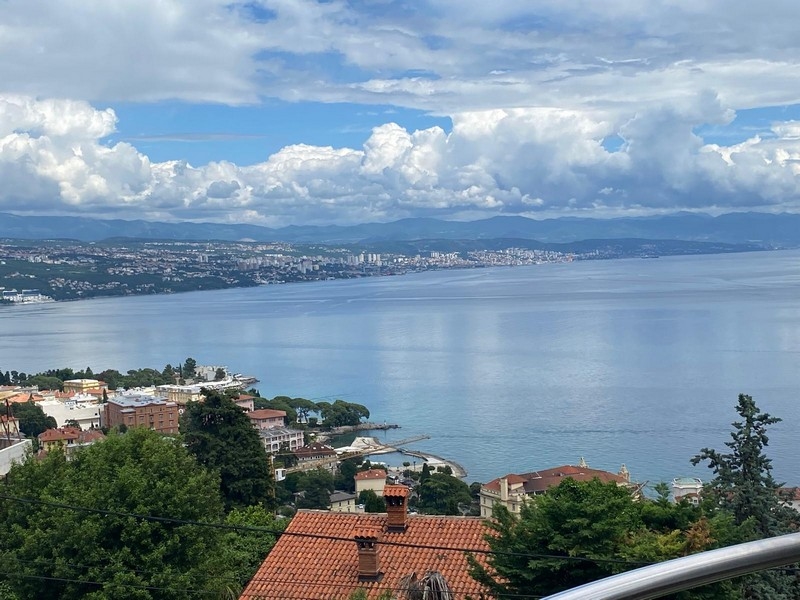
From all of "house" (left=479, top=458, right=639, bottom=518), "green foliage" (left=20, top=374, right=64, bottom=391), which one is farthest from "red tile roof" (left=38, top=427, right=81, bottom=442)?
"house" (left=479, top=458, right=639, bottom=518)

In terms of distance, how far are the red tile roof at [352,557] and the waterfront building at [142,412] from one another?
25608 mm

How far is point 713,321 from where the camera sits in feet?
141

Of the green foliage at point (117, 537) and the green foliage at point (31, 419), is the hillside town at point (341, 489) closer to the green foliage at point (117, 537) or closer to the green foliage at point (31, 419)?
the green foliage at point (31, 419)

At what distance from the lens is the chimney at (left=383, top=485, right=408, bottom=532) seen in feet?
15.9

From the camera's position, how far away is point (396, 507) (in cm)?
486

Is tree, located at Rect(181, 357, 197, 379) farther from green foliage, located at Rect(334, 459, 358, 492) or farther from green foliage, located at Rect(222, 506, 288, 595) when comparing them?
green foliage, located at Rect(222, 506, 288, 595)

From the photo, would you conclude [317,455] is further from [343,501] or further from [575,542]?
[575,542]

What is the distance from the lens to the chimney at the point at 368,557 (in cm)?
451

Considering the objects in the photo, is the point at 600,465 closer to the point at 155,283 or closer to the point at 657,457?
the point at 657,457

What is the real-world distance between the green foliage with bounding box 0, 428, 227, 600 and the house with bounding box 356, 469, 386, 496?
14528 mm

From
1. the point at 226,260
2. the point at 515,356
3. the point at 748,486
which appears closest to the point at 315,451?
the point at 515,356

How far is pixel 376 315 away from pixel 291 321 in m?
5.55

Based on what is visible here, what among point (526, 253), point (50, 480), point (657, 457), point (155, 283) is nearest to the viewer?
point (50, 480)

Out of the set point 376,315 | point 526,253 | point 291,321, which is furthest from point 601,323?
point 526,253
